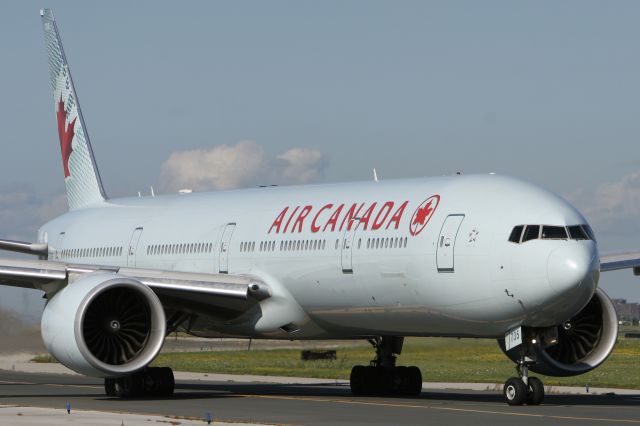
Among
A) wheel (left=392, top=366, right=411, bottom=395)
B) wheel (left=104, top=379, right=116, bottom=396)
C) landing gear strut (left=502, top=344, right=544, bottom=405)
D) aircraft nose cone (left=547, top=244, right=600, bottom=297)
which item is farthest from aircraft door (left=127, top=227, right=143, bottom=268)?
aircraft nose cone (left=547, top=244, right=600, bottom=297)

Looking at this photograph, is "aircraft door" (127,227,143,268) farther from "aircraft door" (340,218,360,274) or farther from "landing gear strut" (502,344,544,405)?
"landing gear strut" (502,344,544,405)

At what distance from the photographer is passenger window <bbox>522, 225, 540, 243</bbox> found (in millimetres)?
22688

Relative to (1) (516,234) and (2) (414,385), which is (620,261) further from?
(1) (516,234)

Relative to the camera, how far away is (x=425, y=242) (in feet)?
79.1

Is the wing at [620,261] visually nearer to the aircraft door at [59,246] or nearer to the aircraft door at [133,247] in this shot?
the aircraft door at [133,247]

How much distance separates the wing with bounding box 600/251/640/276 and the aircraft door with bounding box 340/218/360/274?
5.35 meters

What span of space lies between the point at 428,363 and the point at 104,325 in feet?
60.1

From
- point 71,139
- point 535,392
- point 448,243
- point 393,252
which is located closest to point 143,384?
point 393,252

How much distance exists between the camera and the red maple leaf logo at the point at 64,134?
38.1 metres

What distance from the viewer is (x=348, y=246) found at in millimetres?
25922

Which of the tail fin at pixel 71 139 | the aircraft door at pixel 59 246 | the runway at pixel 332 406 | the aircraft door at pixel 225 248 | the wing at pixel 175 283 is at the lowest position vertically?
the runway at pixel 332 406

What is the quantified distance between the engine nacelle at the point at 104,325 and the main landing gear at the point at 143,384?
143 cm

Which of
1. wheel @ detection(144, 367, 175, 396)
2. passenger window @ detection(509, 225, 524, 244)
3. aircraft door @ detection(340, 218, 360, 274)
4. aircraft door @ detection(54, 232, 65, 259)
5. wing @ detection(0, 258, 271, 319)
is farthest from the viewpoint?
aircraft door @ detection(54, 232, 65, 259)

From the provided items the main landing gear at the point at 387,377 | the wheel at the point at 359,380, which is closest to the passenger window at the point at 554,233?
the main landing gear at the point at 387,377
